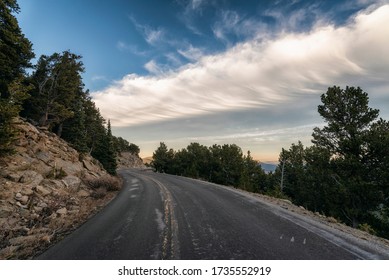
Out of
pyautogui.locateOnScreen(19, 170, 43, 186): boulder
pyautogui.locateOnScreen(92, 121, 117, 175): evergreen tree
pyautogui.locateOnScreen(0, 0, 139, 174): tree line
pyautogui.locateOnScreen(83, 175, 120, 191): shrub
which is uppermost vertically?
pyautogui.locateOnScreen(0, 0, 139, 174): tree line

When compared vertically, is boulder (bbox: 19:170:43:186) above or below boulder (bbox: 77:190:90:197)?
above

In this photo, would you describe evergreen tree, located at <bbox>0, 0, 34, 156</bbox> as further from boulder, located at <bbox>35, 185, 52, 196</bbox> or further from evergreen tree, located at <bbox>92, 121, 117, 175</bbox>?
evergreen tree, located at <bbox>92, 121, 117, 175</bbox>

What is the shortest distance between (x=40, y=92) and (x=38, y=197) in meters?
19.4

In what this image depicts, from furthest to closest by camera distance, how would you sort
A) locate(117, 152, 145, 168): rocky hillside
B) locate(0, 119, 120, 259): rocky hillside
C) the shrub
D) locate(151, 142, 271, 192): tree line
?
locate(117, 152, 145, 168): rocky hillside
locate(151, 142, 271, 192): tree line
the shrub
locate(0, 119, 120, 259): rocky hillside

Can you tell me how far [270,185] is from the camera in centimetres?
5800

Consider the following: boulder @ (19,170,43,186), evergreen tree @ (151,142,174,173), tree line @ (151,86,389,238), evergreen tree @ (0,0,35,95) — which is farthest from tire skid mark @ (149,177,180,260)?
evergreen tree @ (151,142,174,173)

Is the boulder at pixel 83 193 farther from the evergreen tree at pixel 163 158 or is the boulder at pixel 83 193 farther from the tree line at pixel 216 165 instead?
the evergreen tree at pixel 163 158

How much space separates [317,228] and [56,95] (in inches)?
1188

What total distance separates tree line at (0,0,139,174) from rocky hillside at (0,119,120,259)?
1644 mm

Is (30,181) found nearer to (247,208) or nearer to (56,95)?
(247,208)

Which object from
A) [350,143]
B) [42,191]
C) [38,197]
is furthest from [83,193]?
[350,143]

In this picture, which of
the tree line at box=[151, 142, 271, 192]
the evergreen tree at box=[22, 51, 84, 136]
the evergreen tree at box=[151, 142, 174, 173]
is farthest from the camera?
the evergreen tree at box=[151, 142, 174, 173]

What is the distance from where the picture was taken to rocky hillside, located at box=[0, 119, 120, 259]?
738 cm

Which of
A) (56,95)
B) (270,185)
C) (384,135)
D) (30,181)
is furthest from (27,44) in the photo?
(270,185)
